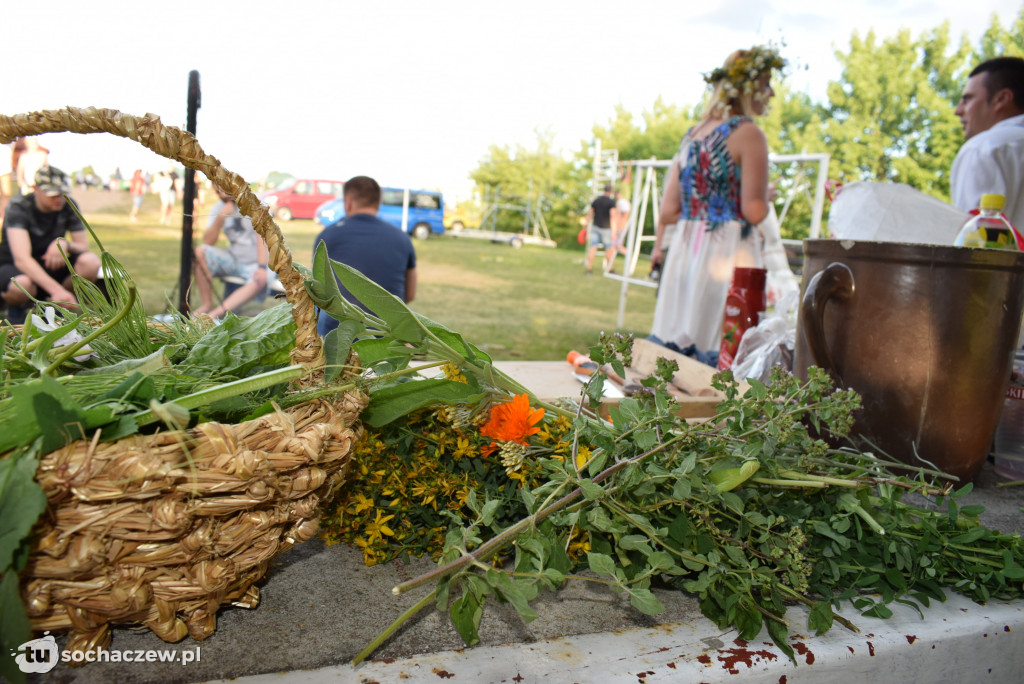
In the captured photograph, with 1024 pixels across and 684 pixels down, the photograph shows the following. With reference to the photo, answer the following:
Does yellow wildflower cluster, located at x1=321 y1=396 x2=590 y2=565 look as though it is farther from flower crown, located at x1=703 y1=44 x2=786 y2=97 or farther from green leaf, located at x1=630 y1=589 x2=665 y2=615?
flower crown, located at x1=703 y1=44 x2=786 y2=97

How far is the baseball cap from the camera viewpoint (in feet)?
12.5

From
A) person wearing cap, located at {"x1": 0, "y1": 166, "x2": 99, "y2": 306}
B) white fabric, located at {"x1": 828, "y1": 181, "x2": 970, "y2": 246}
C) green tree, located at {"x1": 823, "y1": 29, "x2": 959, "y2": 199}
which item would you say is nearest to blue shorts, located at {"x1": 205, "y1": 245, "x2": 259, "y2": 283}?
person wearing cap, located at {"x1": 0, "y1": 166, "x2": 99, "y2": 306}

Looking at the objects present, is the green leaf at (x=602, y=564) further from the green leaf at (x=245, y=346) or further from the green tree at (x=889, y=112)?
the green tree at (x=889, y=112)

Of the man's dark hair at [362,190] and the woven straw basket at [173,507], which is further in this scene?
the man's dark hair at [362,190]

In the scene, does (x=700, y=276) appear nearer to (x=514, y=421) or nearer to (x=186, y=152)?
(x=514, y=421)

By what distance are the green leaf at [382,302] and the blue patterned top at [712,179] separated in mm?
2619

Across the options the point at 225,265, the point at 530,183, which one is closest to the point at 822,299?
the point at 225,265

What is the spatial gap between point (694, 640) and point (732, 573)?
0.30 feet

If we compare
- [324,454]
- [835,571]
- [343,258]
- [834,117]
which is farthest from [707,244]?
[834,117]

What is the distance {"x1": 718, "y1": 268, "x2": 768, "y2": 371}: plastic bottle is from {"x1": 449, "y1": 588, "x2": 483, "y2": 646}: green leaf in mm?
1337

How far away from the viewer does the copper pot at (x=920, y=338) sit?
1.14 metres

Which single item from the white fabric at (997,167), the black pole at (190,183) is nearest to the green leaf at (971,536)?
the white fabric at (997,167)

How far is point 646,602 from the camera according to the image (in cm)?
71

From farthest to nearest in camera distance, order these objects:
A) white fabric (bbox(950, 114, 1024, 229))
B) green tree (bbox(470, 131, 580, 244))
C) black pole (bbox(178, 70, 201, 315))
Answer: green tree (bbox(470, 131, 580, 244)) → black pole (bbox(178, 70, 201, 315)) → white fabric (bbox(950, 114, 1024, 229))
